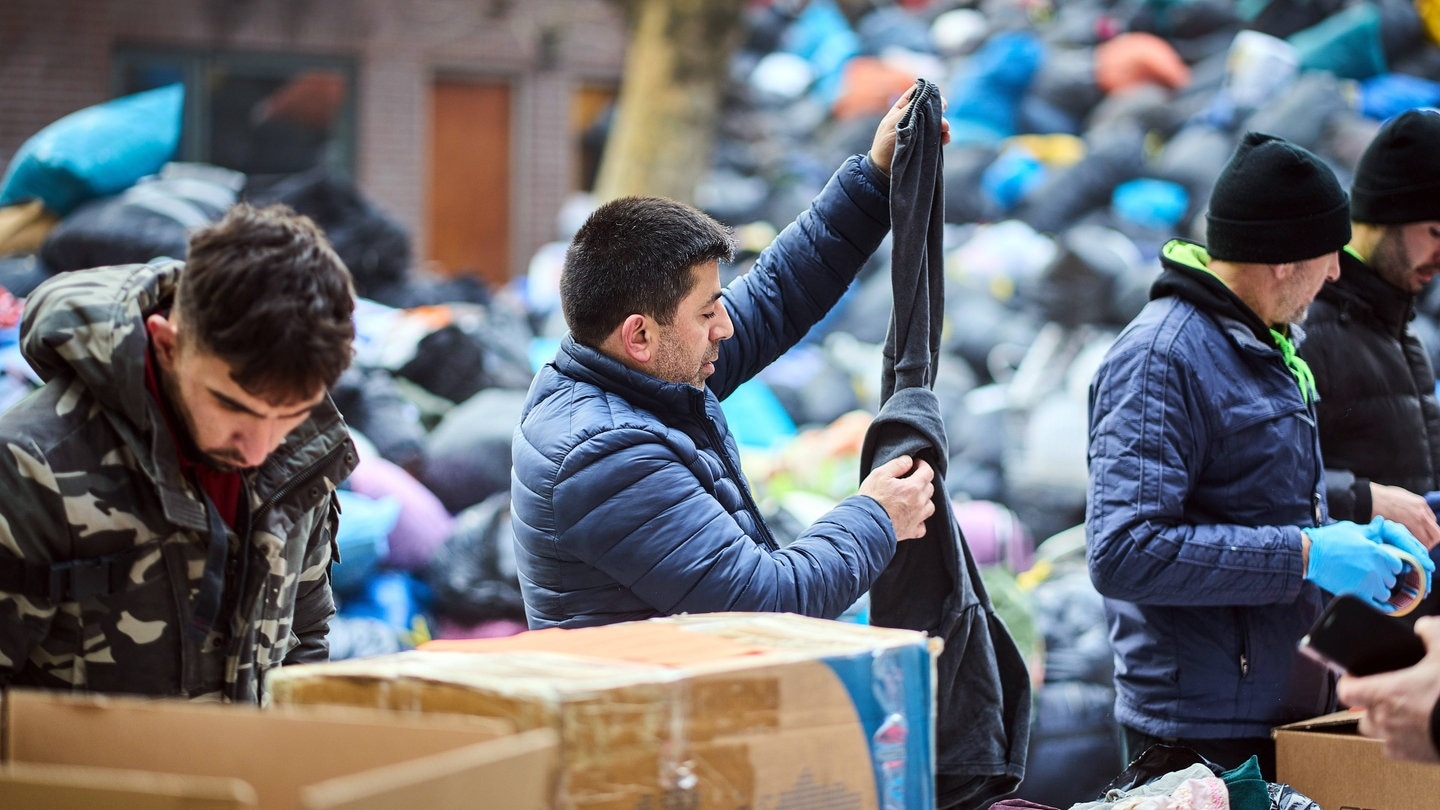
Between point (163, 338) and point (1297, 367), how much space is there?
2.14 m

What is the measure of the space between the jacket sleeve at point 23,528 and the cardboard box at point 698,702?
36 cm

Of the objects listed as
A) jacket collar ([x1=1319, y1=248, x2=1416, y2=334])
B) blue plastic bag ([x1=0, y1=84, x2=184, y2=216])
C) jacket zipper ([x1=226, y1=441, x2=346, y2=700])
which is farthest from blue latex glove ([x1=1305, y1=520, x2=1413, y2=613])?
blue plastic bag ([x1=0, y1=84, x2=184, y2=216])

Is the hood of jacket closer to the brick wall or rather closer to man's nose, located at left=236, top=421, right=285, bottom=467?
man's nose, located at left=236, top=421, right=285, bottom=467

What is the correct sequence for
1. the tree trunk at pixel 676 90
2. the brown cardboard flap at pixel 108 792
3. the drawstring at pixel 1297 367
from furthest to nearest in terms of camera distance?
the tree trunk at pixel 676 90
the drawstring at pixel 1297 367
the brown cardboard flap at pixel 108 792

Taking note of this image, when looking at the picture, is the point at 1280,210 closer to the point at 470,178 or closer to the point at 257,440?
the point at 257,440

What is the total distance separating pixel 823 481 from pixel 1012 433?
3.43ft

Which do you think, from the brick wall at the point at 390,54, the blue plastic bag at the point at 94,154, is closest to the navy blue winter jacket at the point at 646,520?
the blue plastic bag at the point at 94,154

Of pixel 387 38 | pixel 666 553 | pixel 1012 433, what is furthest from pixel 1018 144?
pixel 666 553

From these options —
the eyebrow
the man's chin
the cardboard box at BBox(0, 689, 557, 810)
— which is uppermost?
the eyebrow

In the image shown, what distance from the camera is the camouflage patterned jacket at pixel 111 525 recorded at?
1.69 meters

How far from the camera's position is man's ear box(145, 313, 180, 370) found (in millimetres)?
1734

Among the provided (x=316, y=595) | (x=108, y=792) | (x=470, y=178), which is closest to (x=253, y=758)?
(x=108, y=792)

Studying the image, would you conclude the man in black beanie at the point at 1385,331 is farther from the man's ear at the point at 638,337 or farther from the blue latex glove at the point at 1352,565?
the man's ear at the point at 638,337

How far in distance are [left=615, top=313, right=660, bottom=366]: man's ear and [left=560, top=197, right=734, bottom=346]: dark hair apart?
13 millimetres
